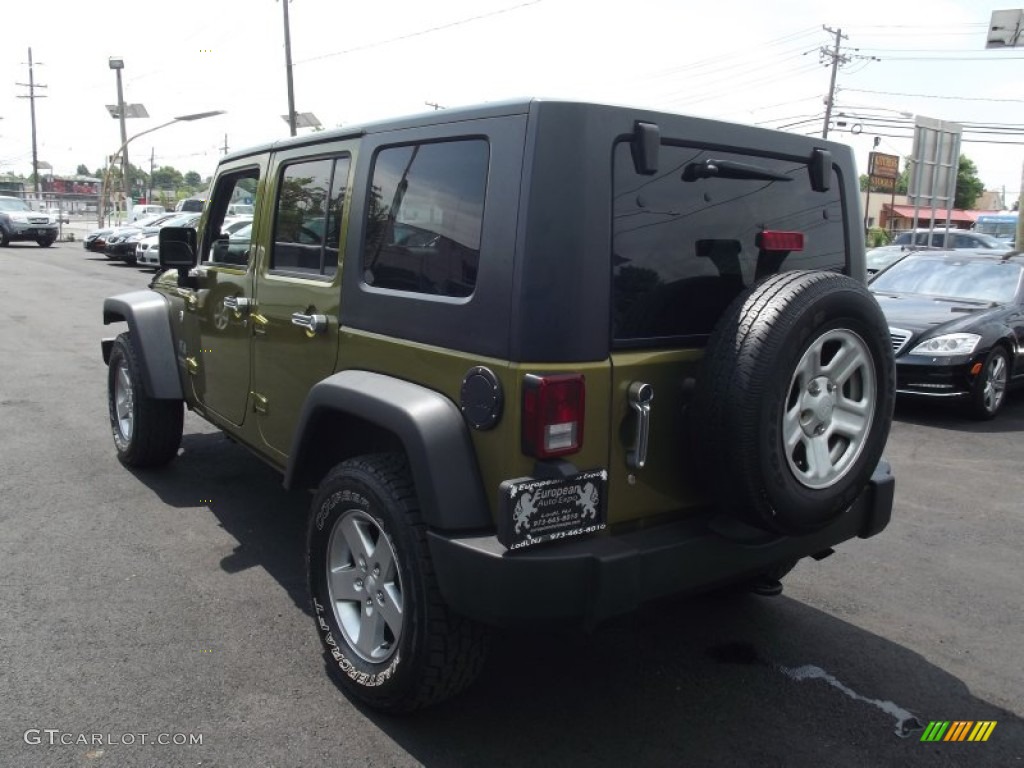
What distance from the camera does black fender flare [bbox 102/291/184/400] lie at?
16.0 feet

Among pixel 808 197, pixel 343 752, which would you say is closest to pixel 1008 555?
pixel 808 197

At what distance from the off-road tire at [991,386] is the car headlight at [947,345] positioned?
19 cm

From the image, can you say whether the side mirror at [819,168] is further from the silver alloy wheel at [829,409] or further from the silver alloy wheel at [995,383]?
the silver alloy wheel at [995,383]

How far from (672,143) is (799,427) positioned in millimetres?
977

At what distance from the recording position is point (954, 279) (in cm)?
884

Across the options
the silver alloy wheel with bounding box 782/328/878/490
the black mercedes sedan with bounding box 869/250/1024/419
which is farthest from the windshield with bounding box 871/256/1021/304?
the silver alloy wheel with bounding box 782/328/878/490

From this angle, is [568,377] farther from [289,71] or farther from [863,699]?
[289,71]

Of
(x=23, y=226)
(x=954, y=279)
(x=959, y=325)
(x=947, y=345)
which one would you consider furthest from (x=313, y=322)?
(x=23, y=226)

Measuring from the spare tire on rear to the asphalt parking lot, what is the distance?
0.53 m

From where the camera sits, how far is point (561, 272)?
241 centimetres

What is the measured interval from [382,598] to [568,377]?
3.40ft

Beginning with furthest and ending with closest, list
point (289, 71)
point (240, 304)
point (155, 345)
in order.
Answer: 1. point (289, 71)
2. point (155, 345)
3. point (240, 304)

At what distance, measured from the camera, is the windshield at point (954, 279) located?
8516 mm

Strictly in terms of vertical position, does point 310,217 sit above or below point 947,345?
above
